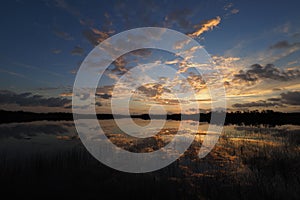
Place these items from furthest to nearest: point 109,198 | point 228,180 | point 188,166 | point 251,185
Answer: point 188,166
point 228,180
point 251,185
point 109,198

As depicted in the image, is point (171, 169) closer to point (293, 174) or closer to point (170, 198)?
point (170, 198)

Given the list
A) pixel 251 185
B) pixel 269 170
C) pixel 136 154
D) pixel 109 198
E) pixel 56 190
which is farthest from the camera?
pixel 136 154

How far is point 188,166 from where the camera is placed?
1101 centimetres

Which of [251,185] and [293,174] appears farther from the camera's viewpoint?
[293,174]

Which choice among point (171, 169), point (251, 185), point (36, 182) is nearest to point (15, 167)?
point (36, 182)

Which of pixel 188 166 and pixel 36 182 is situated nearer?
pixel 36 182

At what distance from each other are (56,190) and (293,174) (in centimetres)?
1093

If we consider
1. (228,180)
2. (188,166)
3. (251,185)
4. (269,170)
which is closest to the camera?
(251,185)

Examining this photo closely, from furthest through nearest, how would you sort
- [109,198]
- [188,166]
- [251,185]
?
[188,166] → [251,185] → [109,198]

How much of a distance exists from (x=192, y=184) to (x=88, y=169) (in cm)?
564

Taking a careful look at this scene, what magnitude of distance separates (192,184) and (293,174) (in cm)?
524

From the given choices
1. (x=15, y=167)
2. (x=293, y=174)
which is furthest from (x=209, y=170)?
(x=15, y=167)

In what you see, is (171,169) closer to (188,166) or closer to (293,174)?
(188,166)

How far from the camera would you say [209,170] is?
402 inches
